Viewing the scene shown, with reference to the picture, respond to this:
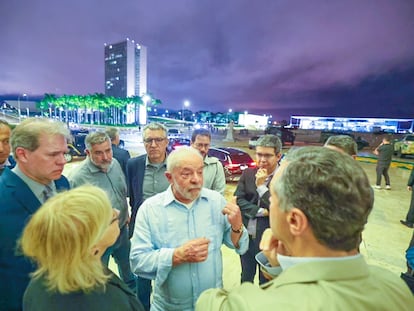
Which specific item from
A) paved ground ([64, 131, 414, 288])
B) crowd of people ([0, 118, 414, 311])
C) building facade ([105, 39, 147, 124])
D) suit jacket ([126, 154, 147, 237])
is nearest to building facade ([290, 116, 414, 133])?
paved ground ([64, 131, 414, 288])

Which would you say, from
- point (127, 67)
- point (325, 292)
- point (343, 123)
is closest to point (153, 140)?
point (325, 292)

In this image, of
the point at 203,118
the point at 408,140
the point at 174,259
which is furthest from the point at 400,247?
the point at 203,118

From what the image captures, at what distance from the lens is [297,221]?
868mm

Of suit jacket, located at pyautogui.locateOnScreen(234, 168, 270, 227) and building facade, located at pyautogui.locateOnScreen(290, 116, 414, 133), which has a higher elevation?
building facade, located at pyautogui.locateOnScreen(290, 116, 414, 133)

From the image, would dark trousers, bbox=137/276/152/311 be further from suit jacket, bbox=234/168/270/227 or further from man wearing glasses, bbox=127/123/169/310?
suit jacket, bbox=234/168/270/227

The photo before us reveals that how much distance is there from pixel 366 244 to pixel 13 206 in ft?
19.5

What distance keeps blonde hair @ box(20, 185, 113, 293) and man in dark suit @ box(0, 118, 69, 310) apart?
1.78 feet

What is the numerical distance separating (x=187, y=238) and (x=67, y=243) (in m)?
0.92

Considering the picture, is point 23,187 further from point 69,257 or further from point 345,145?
point 345,145

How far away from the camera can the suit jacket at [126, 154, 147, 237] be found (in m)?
3.33

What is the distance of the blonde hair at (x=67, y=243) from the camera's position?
1.09 m

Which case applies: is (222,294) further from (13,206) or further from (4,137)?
(4,137)

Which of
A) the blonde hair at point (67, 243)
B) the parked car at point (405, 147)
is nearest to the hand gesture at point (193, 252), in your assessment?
the blonde hair at point (67, 243)

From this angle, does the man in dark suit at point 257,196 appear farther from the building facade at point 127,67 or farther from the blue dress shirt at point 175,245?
the building facade at point 127,67
